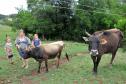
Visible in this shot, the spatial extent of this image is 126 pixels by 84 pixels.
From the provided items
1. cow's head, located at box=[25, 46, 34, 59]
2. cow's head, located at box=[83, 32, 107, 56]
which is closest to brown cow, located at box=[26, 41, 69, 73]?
cow's head, located at box=[25, 46, 34, 59]

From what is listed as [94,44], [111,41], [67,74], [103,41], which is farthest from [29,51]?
[111,41]

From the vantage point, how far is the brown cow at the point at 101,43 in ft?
43.2

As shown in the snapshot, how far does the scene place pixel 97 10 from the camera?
41.8m

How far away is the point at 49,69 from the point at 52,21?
25263 millimetres

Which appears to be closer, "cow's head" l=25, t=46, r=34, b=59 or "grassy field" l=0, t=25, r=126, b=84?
"grassy field" l=0, t=25, r=126, b=84

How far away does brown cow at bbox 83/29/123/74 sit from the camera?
43.2 ft

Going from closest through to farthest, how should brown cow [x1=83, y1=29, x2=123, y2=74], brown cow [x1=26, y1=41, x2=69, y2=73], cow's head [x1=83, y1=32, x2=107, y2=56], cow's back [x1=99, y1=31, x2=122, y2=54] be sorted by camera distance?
cow's head [x1=83, y1=32, x2=107, y2=56] < brown cow [x1=83, y1=29, x2=123, y2=74] < brown cow [x1=26, y1=41, x2=69, y2=73] < cow's back [x1=99, y1=31, x2=122, y2=54]

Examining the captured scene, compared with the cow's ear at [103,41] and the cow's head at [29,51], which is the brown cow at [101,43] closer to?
the cow's ear at [103,41]

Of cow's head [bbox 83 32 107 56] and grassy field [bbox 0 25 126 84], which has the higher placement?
cow's head [bbox 83 32 107 56]

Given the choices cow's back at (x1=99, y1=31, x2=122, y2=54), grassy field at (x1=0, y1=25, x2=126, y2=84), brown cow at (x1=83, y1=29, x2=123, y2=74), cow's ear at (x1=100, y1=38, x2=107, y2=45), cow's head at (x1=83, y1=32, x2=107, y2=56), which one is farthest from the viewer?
cow's back at (x1=99, y1=31, x2=122, y2=54)

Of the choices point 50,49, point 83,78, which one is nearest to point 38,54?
point 50,49

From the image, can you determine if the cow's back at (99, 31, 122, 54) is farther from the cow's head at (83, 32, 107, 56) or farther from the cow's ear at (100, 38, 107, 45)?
the cow's head at (83, 32, 107, 56)

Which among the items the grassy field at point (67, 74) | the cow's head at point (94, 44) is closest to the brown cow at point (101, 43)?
the cow's head at point (94, 44)

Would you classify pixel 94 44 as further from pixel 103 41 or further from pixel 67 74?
pixel 67 74
